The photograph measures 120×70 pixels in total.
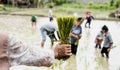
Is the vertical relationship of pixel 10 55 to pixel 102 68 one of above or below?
above

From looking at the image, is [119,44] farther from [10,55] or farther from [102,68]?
[10,55]

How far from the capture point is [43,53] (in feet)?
9.52

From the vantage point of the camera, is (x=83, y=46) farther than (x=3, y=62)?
Yes

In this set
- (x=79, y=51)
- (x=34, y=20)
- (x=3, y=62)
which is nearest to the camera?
(x=3, y=62)

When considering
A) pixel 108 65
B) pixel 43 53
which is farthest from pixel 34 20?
pixel 43 53

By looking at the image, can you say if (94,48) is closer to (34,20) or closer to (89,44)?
(89,44)

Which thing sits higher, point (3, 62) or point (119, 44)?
point (3, 62)

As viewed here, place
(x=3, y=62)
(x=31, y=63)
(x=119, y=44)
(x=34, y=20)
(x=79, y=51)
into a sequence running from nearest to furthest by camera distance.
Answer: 1. (x=3, y=62)
2. (x=31, y=63)
3. (x=79, y=51)
4. (x=119, y=44)
5. (x=34, y=20)

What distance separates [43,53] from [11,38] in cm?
38

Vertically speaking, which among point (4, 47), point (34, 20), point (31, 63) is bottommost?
point (34, 20)

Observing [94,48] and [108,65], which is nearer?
[108,65]

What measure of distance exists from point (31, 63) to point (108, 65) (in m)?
8.14

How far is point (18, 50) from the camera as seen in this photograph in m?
2.67

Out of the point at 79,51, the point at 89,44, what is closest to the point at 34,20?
the point at 89,44
